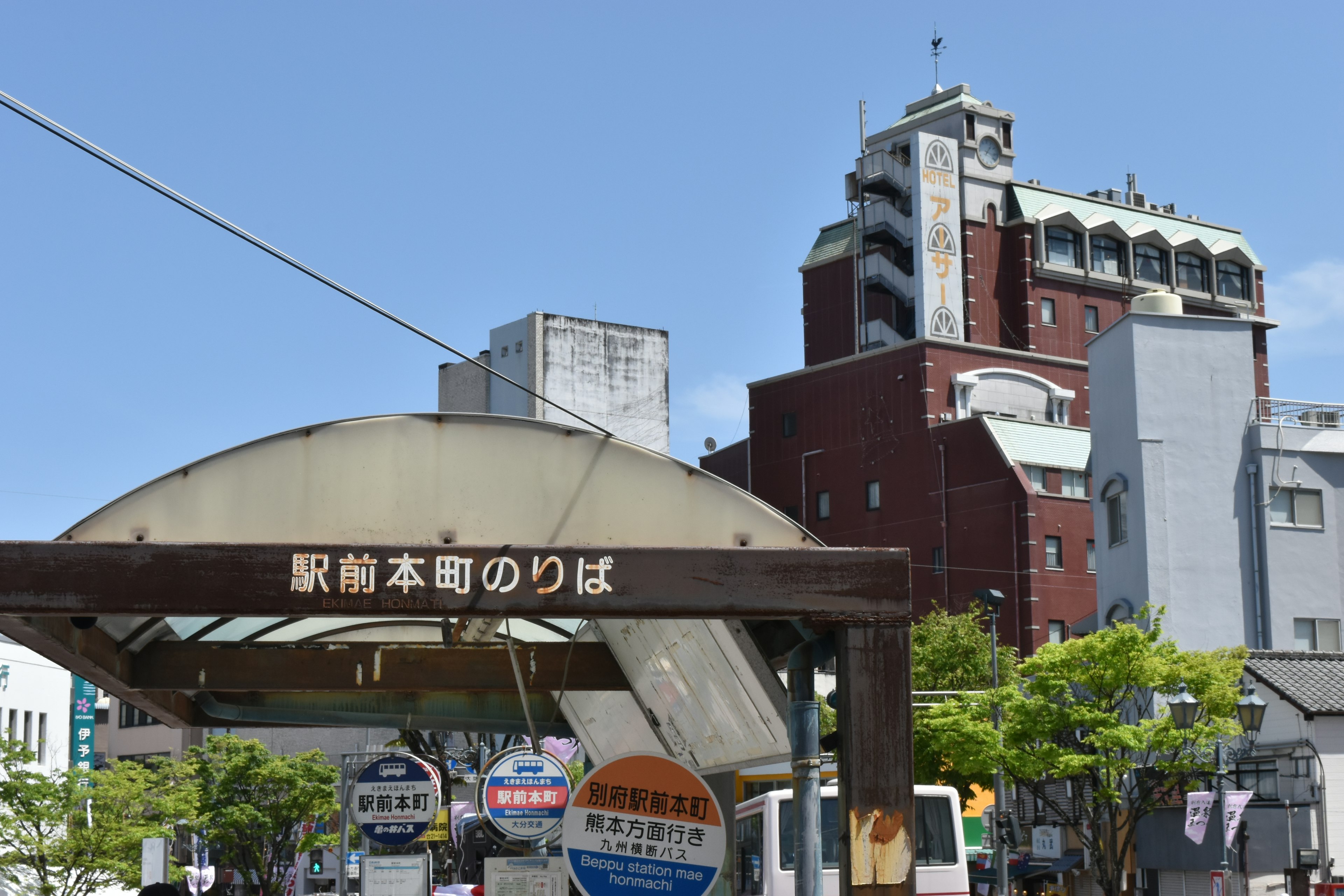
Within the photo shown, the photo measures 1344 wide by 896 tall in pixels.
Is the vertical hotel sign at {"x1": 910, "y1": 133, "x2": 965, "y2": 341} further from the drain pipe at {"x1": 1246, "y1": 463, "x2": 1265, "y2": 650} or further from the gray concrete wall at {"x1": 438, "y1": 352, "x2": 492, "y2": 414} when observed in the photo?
the gray concrete wall at {"x1": 438, "y1": 352, "x2": 492, "y2": 414}

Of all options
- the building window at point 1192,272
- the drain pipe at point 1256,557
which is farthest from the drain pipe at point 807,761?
the building window at point 1192,272

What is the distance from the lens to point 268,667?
38.5ft

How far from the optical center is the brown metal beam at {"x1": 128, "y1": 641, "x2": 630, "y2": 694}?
448 inches

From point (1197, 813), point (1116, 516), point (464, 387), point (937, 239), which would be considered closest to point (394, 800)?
point (1197, 813)

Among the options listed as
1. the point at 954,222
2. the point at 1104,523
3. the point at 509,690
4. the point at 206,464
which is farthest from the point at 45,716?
the point at 206,464

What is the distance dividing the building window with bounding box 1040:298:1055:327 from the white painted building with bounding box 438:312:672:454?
24.3 m

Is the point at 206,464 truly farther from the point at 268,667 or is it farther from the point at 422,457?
the point at 268,667

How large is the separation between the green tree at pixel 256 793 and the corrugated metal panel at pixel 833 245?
37396 mm

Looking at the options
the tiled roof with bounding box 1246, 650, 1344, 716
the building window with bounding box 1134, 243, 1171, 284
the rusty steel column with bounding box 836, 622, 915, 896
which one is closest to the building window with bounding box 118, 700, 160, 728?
the building window with bounding box 1134, 243, 1171, 284

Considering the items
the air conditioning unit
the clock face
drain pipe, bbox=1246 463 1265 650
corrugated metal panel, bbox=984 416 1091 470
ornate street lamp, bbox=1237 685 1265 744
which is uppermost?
the clock face

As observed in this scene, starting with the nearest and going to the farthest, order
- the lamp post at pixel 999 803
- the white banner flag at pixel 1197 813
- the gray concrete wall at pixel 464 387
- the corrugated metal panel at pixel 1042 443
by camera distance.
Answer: the white banner flag at pixel 1197 813
the lamp post at pixel 999 803
the corrugated metal panel at pixel 1042 443
the gray concrete wall at pixel 464 387

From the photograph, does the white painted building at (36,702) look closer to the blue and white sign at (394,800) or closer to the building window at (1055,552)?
the building window at (1055,552)

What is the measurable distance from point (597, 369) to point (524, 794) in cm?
8208

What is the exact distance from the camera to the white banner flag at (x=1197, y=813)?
105 feet
